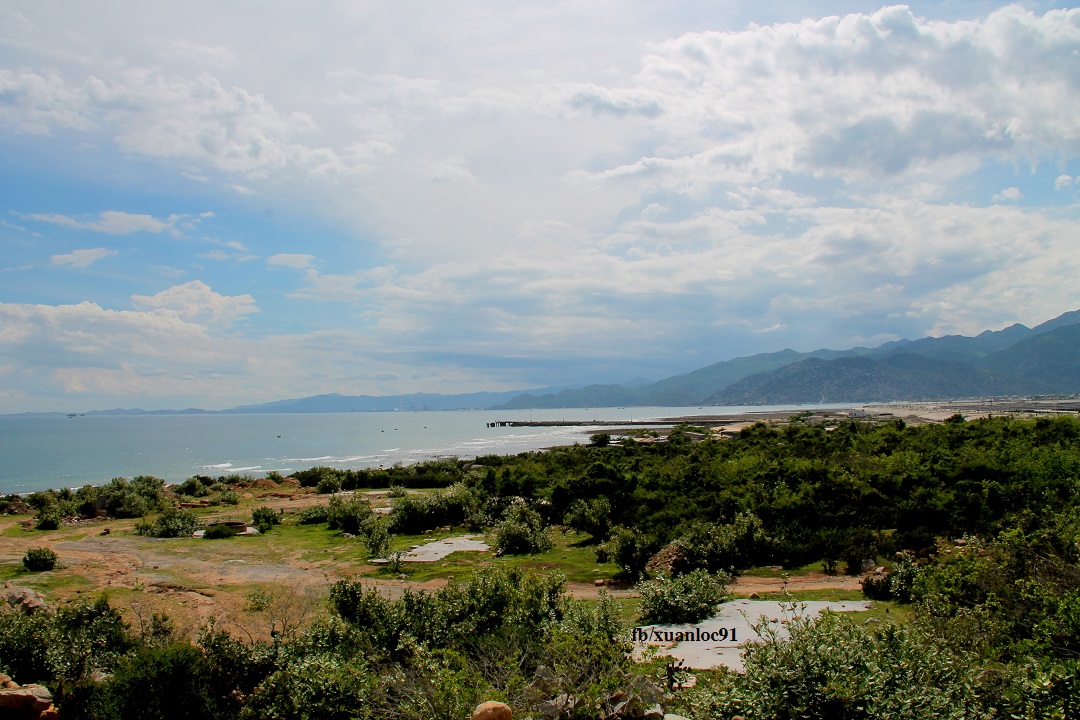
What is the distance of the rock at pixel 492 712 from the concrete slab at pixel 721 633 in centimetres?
251

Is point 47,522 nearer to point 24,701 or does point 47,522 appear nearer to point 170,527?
point 170,527

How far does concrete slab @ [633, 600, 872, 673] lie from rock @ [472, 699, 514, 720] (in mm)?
2511

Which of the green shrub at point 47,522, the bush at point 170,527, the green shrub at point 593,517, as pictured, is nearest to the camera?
the green shrub at point 593,517

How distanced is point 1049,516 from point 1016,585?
5996 mm

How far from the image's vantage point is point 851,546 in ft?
44.5

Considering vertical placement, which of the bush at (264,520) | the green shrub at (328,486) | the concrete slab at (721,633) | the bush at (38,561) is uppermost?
the bush at (38,561)

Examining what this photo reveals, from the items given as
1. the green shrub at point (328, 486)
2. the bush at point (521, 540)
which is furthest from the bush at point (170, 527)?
the green shrub at point (328, 486)

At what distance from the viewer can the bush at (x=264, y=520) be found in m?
23.3

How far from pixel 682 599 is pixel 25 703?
8.82 m

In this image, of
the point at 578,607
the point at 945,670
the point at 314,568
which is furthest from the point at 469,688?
the point at 314,568

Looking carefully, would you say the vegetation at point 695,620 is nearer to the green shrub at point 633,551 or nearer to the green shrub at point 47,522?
the green shrub at point 633,551

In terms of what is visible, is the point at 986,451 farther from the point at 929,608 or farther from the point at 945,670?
the point at 945,670

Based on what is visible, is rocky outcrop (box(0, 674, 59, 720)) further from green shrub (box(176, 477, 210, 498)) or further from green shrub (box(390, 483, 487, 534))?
green shrub (box(176, 477, 210, 498))

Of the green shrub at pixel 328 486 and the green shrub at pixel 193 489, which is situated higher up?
the green shrub at pixel 193 489
